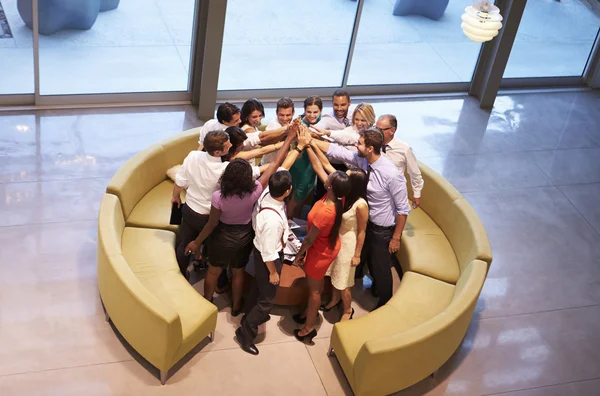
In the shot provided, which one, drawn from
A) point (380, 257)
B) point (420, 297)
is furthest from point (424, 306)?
point (380, 257)

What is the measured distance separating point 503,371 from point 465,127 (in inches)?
168

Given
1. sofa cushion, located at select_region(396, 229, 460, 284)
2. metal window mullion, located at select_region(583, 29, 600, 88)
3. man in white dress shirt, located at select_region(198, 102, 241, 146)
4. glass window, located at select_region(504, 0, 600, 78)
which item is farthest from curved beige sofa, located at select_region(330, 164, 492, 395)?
metal window mullion, located at select_region(583, 29, 600, 88)

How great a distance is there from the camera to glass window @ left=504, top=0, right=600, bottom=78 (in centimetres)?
1077

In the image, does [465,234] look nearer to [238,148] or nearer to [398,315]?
[398,315]

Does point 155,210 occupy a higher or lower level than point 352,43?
lower

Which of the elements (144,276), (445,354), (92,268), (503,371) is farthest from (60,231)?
(503,371)

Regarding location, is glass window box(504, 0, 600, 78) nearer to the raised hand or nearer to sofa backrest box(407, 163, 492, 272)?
sofa backrest box(407, 163, 492, 272)

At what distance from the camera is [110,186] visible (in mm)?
6465

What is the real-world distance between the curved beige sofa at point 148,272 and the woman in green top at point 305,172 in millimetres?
1096

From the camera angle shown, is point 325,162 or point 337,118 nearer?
point 325,162

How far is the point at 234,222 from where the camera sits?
19.4ft

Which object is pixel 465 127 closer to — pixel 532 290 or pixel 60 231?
pixel 532 290

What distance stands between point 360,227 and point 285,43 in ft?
13.9

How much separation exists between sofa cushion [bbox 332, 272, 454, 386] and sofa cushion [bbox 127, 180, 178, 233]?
183 centimetres
